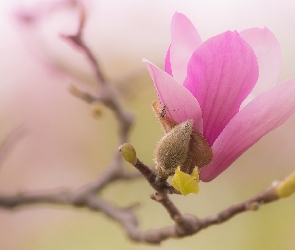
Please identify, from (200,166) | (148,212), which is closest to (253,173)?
(148,212)

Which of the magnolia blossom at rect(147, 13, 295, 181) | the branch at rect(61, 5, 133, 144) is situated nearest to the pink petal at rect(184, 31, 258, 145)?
the magnolia blossom at rect(147, 13, 295, 181)

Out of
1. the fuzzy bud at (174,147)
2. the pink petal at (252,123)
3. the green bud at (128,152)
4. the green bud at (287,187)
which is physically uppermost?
the green bud at (128,152)

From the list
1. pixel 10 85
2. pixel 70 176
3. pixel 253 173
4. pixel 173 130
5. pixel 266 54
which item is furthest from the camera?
pixel 10 85

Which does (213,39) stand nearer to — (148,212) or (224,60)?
(224,60)

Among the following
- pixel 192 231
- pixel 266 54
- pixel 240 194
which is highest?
pixel 266 54

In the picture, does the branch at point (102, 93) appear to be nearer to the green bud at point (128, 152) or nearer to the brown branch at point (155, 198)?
the brown branch at point (155, 198)

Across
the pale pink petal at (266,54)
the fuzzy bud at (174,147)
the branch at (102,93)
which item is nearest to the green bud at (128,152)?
the fuzzy bud at (174,147)

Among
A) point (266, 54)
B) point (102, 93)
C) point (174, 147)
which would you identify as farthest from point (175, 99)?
point (102, 93)
